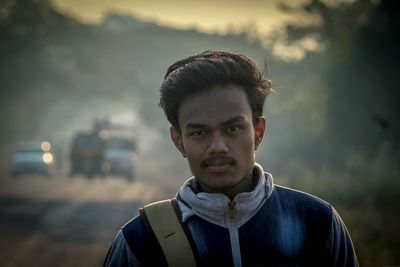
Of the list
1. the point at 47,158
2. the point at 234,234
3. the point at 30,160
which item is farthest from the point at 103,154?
the point at 234,234

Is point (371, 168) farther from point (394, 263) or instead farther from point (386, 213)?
point (394, 263)

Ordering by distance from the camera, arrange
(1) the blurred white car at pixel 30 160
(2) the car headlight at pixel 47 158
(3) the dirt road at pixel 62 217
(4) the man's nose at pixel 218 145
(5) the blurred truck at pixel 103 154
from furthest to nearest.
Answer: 1. (2) the car headlight at pixel 47 158
2. (5) the blurred truck at pixel 103 154
3. (1) the blurred white car at pixel 30 160
4. (3) the dirt road at pixel 62 217
5. (4) the man's nose at pixel 218 145

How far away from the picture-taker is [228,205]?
258 cm

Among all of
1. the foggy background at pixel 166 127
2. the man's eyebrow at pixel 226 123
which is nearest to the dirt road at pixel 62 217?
the foggy background at pixel 166 127

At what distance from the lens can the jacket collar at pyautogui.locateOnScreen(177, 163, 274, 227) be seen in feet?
8.42

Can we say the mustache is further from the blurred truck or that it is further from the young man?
the blurred truck

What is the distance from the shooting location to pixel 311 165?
30078 mm

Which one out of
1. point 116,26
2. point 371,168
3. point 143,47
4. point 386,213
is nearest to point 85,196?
point 371,168

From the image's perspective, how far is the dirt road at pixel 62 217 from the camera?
446 inches

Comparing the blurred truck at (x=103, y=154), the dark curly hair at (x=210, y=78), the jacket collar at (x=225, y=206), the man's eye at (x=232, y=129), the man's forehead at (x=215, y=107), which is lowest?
the jacket collar at (x=225, y=206)

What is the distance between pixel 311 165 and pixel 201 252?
28.2m

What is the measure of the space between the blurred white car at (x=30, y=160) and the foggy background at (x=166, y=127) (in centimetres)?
69

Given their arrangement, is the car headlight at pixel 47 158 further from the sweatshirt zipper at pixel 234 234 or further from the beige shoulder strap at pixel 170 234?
the sweatshirt zipper at pixel 234 234

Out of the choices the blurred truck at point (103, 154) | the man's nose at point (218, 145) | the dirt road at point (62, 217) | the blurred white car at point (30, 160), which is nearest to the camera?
the man's nose at point (218, 145)
